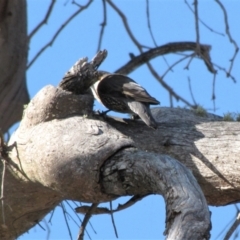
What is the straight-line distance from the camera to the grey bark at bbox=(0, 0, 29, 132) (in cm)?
476

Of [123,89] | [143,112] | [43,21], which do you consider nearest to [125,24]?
[43,21]

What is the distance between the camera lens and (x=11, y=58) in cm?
479

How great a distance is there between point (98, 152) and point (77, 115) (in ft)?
1.20

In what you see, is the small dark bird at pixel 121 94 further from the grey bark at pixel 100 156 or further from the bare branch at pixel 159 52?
the bare branch at pixel 159 52

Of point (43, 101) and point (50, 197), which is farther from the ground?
point (43, 101)

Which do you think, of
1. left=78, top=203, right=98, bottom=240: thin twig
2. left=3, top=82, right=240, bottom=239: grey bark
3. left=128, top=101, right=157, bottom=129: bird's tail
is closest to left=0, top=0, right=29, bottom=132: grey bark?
left=128, top=101, right=157, bottom=129: bird's tail

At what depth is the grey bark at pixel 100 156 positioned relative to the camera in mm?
2955

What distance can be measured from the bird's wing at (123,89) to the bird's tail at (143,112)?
0.14ft

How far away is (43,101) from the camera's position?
11.1ft

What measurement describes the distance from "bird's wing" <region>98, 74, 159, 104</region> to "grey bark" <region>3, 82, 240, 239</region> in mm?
363

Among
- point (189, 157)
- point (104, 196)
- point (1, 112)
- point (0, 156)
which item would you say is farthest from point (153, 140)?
point (1, 112)

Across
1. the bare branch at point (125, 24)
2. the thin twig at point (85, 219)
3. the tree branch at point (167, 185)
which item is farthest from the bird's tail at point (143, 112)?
the bare branch at point (125, 24)

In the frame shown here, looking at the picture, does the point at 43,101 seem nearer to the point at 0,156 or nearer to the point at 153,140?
the point at 0,156

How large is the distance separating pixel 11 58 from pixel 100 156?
1.93m
